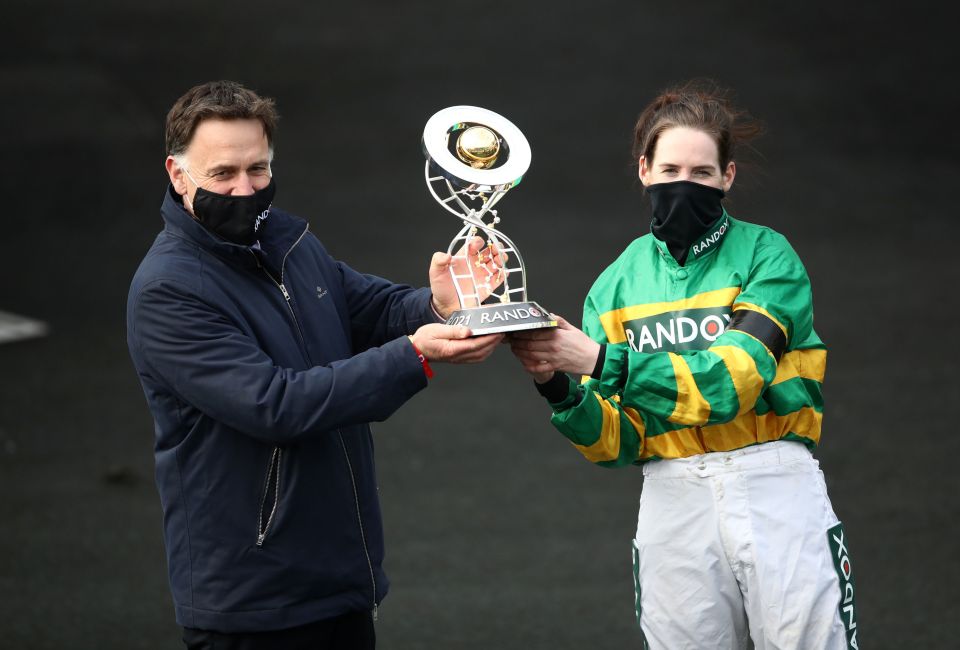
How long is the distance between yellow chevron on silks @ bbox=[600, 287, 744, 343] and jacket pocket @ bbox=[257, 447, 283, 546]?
2.72 ft

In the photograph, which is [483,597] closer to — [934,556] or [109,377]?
[934,556]

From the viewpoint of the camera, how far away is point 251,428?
98.3 inches

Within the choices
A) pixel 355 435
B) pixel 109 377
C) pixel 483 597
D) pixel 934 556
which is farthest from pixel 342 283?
pixel 109 377

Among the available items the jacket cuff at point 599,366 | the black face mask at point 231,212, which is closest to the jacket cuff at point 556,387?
the jacket cuff at point 599,366

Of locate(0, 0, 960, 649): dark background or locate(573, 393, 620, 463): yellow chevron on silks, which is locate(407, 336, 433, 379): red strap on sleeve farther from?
locate(0, 0, 960, 649): dark background

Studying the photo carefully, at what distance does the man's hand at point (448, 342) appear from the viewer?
2.57 meters

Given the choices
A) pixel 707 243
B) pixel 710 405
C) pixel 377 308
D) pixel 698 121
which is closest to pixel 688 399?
Answer: pixel 710 405

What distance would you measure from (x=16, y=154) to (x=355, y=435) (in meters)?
A: 8.79

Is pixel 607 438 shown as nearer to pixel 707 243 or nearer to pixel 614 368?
pixel 614 368

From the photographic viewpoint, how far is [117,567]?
191 inches

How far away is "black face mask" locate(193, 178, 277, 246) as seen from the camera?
8.57 feet

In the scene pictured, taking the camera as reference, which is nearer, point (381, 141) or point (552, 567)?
point (552, 567)

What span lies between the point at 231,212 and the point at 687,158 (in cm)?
101

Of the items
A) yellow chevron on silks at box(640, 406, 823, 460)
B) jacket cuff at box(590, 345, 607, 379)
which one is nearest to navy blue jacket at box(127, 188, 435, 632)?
jacket cuff at box(590, 345, 607, 379)
